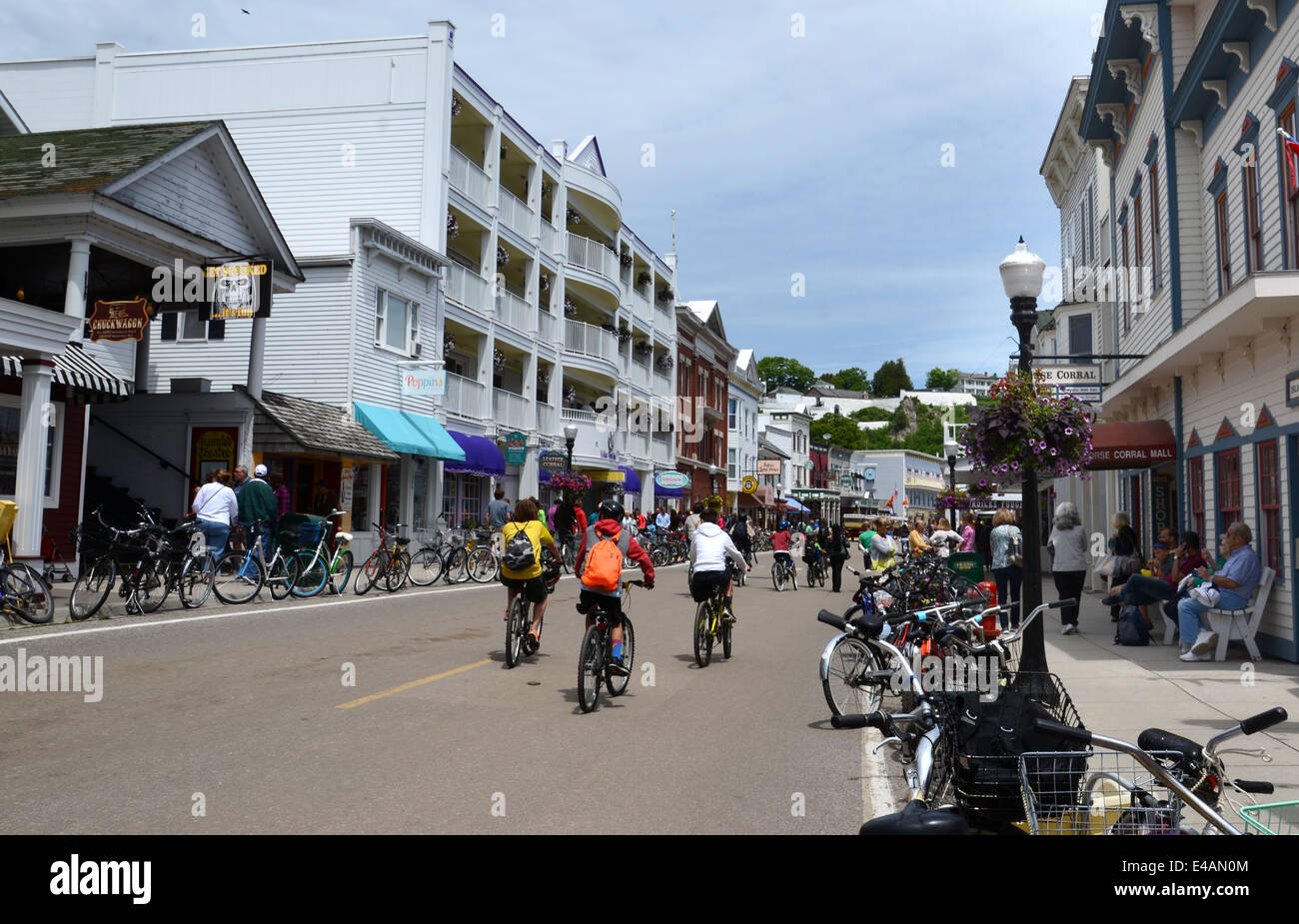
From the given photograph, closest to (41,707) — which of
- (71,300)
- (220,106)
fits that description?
(71,300)

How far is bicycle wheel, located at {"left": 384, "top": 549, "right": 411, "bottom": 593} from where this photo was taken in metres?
18.9

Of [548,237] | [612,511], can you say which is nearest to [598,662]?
[612,511]

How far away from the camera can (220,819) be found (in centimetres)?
523

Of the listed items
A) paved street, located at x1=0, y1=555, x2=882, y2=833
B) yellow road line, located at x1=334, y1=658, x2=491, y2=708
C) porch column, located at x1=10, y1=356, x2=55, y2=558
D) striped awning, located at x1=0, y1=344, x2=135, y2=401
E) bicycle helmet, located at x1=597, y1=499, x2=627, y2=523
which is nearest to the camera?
paved street, located at x1=0, y1=555, x2=882, y2=833

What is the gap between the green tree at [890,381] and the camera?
7308 inches

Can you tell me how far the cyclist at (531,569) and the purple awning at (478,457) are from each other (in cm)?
1837

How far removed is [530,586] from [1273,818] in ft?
Result: 26.5

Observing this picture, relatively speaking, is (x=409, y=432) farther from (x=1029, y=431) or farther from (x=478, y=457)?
(x=1029, y=431)

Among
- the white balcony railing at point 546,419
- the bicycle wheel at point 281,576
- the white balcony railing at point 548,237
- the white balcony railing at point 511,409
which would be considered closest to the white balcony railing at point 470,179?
the white balcony railing at point 548,237

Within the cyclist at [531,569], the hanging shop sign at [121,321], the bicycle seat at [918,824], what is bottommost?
the bicycle seat at [918,824]

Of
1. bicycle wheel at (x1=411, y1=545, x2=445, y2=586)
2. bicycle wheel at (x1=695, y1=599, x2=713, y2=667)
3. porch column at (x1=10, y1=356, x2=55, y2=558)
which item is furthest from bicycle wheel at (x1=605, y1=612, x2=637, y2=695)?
bicycle wheel at (x1=411, y1=545, x2=445, y2=586)

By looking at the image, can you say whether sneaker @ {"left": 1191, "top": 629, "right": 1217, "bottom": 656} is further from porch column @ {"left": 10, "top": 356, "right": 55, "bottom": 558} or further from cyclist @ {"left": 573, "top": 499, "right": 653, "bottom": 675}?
porch column @ {"left": 10, "top": 356, "right": 55, "bottom": 558}

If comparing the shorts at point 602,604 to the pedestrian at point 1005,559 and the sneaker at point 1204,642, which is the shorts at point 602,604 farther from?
the pedestrian at point 1005,559

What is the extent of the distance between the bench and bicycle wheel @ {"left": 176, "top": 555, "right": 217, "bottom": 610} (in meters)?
12.8
